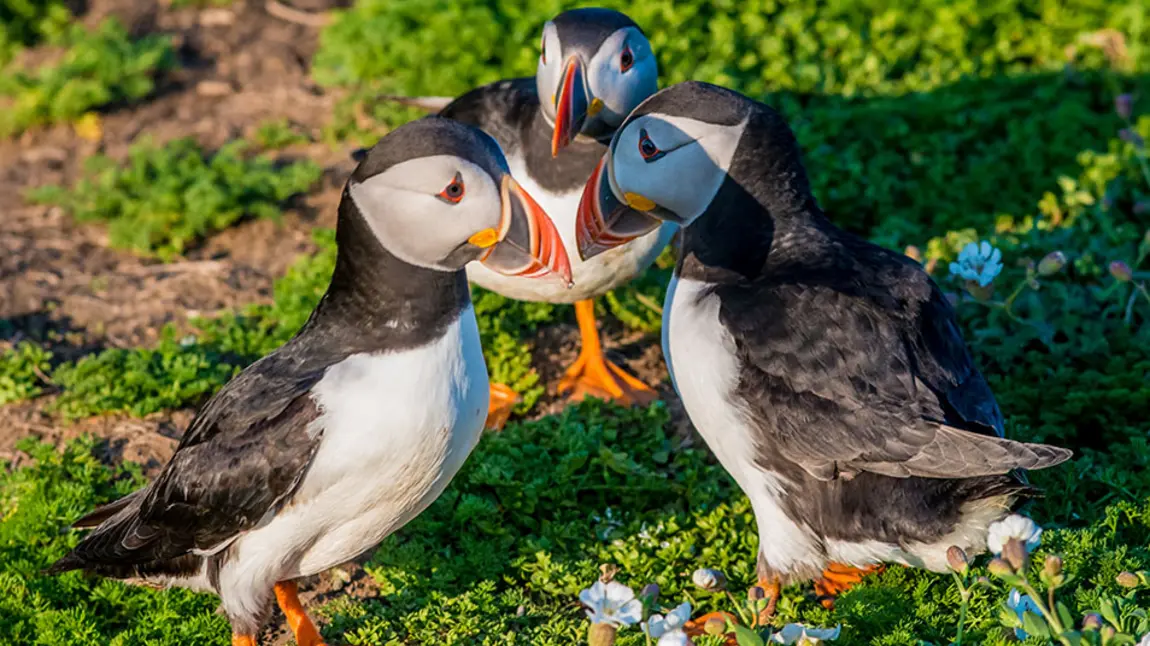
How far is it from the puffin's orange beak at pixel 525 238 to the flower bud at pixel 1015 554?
1485mm

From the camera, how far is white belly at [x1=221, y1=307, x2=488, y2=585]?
4152 mm

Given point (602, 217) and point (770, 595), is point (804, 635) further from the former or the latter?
point (602, 217)

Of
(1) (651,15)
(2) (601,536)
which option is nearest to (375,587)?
(2) (601,536)

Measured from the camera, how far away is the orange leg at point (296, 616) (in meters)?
4.69

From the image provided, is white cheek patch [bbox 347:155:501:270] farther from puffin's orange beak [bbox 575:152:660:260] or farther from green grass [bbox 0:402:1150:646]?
green grass [bbox 0:402:1150:646]

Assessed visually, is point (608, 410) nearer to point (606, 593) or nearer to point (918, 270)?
point (918, 270)

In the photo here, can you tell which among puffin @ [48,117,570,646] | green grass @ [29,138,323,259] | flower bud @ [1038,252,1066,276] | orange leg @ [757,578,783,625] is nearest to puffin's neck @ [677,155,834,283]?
puffin @ [48,117,570,646]

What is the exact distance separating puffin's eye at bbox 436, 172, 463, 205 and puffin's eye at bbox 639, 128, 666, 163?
0.89 meters

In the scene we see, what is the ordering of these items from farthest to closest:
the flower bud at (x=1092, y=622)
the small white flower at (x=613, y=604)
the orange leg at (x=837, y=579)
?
the orange leg at (x=837, y=579), the small white flower at (x=613, y=604), the flower bud at (x=1092, y=622)

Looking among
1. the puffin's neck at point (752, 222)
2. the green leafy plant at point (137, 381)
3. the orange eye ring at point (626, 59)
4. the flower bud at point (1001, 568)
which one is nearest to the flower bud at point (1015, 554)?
the flower bud at point (1001, 568)

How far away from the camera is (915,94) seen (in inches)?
323

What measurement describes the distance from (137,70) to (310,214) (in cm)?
236

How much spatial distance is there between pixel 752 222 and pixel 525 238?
1.10 m

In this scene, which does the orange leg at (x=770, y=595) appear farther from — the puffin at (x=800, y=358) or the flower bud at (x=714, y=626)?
the flower bud at (x=714, y=626)
